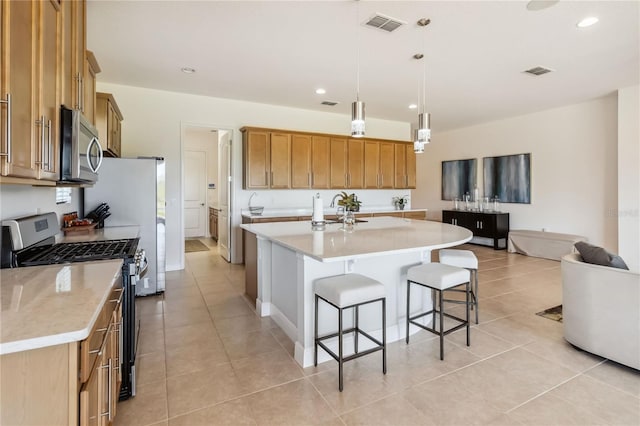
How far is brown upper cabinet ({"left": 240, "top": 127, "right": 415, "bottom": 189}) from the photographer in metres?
5.69

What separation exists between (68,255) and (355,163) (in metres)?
5.33

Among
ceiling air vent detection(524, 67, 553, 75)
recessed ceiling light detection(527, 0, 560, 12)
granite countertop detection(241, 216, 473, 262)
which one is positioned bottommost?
granite countertop detection(241, 216, 473, 262)

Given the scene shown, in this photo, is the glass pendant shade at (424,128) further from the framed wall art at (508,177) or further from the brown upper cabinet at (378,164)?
the framed wall art at (508,177)

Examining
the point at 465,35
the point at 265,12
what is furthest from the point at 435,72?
the point at 265,12

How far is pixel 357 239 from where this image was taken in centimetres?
268

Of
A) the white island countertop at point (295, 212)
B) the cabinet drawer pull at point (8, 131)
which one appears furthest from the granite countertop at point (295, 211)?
the cabinet drawer pull at point (8, 131)

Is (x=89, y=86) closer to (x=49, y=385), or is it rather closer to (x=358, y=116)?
(x=358, y=116)

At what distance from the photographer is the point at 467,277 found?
269 centimetres

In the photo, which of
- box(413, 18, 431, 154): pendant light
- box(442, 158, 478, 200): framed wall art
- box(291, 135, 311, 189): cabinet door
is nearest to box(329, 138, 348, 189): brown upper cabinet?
box(291, 135, 311, 189): cabinet door

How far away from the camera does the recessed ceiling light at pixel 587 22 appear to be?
9.87 feet

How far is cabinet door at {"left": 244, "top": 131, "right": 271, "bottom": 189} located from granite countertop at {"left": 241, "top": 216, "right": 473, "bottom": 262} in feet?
7.88

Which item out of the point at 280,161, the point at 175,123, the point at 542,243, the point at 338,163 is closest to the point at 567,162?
the point at 542,243

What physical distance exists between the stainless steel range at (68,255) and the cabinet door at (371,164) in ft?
17.0

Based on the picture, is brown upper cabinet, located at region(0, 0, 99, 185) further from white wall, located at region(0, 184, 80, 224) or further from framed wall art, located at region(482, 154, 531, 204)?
framed wall art, located at region(482, 154, 531, 204)
